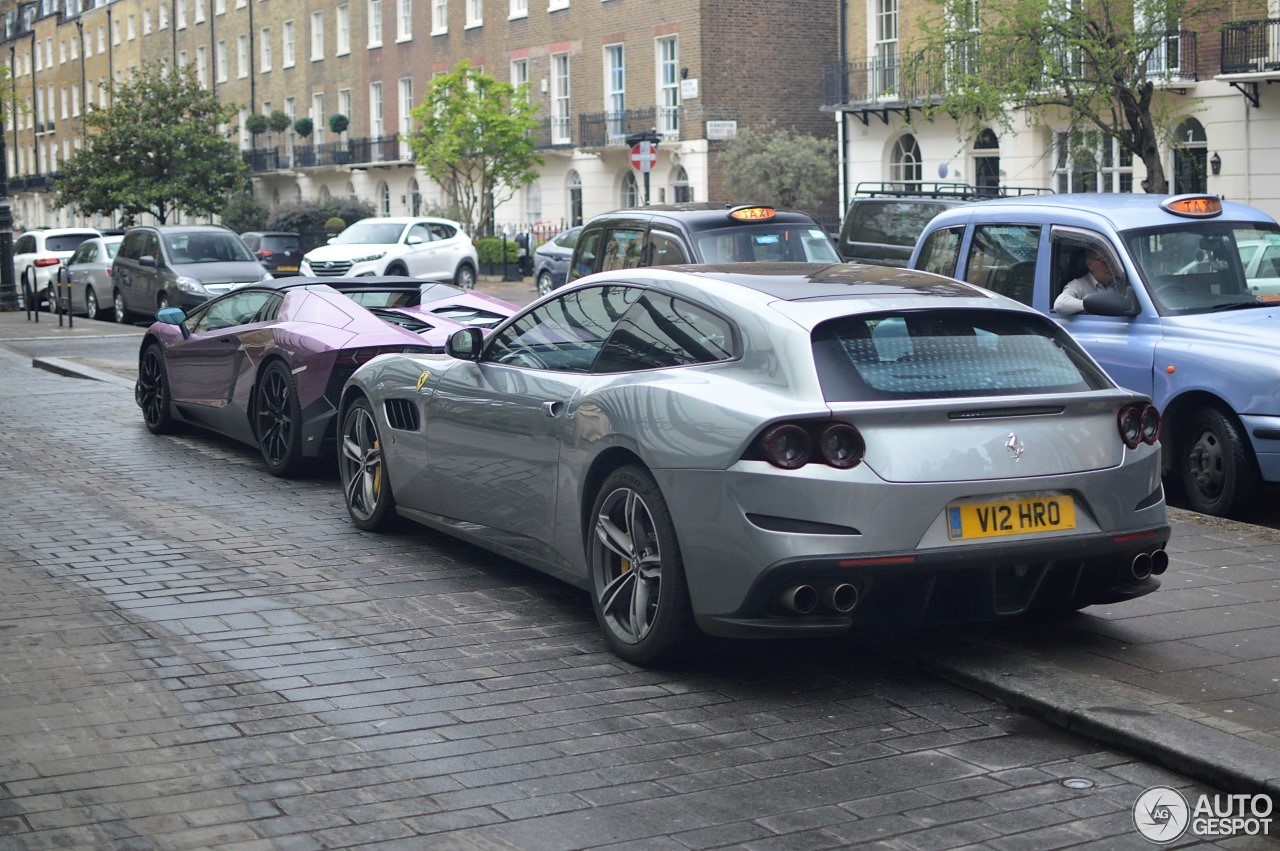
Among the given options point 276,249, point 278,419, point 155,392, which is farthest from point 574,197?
point 278,419

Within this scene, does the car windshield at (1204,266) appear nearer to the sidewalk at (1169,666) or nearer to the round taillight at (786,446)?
the sidewalk at (1169,666)

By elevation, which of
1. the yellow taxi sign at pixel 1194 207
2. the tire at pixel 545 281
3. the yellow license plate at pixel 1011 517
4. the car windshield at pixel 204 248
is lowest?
the yellow license plate at pixel 1011 517

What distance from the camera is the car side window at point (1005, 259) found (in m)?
10.2

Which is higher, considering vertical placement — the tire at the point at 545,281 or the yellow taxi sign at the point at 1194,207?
the yellow taxi sign at the point at 1194,207

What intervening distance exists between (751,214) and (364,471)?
6.40m

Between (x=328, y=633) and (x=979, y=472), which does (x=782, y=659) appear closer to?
(x=979, y=472)

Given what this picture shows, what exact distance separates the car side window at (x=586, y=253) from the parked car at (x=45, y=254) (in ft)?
71.4

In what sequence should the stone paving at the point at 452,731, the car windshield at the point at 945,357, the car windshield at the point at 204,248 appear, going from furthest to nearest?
1. the car windshield at the point at 204,248
2. the car windshield at the point at 945,357
3. the stone paving at the point at 452,731

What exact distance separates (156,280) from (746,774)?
23493mm

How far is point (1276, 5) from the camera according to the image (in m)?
28.9

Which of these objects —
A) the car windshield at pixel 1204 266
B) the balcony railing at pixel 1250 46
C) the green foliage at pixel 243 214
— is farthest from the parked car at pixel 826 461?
the green foliage at pixel 243 214

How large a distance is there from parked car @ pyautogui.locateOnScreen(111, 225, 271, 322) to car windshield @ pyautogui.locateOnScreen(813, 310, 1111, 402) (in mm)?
20602

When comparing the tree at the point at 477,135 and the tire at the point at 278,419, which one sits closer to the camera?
the tire at the point at 278,419

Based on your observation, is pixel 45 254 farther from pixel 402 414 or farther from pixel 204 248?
pixel 402 414
